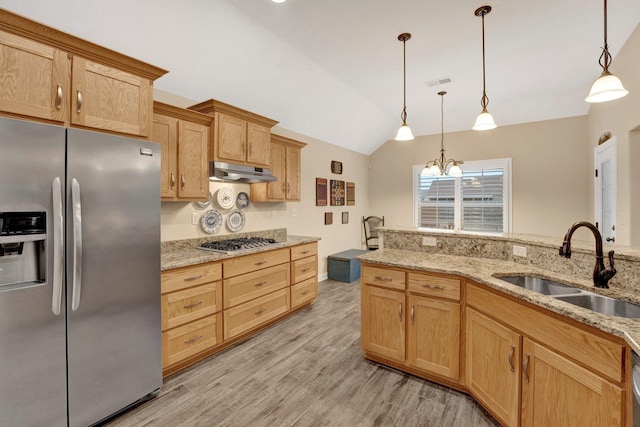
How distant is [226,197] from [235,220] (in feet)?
1.06

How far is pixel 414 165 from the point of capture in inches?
253

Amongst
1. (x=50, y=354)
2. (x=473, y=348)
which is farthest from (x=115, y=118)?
(x=473, y=348)

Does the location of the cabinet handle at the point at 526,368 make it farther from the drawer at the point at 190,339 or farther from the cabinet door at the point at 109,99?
the cabinet door at the point at 109,99

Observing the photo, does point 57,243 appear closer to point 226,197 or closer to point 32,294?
point 32,294

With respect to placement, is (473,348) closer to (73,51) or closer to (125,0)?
(73,51)

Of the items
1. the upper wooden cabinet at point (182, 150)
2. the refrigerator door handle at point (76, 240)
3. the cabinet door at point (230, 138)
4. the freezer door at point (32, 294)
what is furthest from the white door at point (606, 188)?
the freezer door at point (32, 294)

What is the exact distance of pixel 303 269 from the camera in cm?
374

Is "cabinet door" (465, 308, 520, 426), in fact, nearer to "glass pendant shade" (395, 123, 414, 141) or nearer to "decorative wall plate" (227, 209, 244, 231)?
"glass pendant shade" (395, 123, 414, 141)

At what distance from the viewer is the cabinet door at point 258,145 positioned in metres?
3.34

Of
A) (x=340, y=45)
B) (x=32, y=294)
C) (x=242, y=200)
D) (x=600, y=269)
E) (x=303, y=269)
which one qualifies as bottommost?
(x=303, y=269)

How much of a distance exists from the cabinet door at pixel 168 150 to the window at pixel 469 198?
4955 millimetres

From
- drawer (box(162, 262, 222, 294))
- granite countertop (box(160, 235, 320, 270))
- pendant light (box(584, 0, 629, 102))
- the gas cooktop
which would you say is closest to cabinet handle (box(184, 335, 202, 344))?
drawer (box(162, 262, 222, 294))

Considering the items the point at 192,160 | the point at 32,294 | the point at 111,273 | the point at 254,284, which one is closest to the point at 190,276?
the point at 111,273

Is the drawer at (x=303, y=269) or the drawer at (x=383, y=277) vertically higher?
the drawer at (x=383, y=277)
